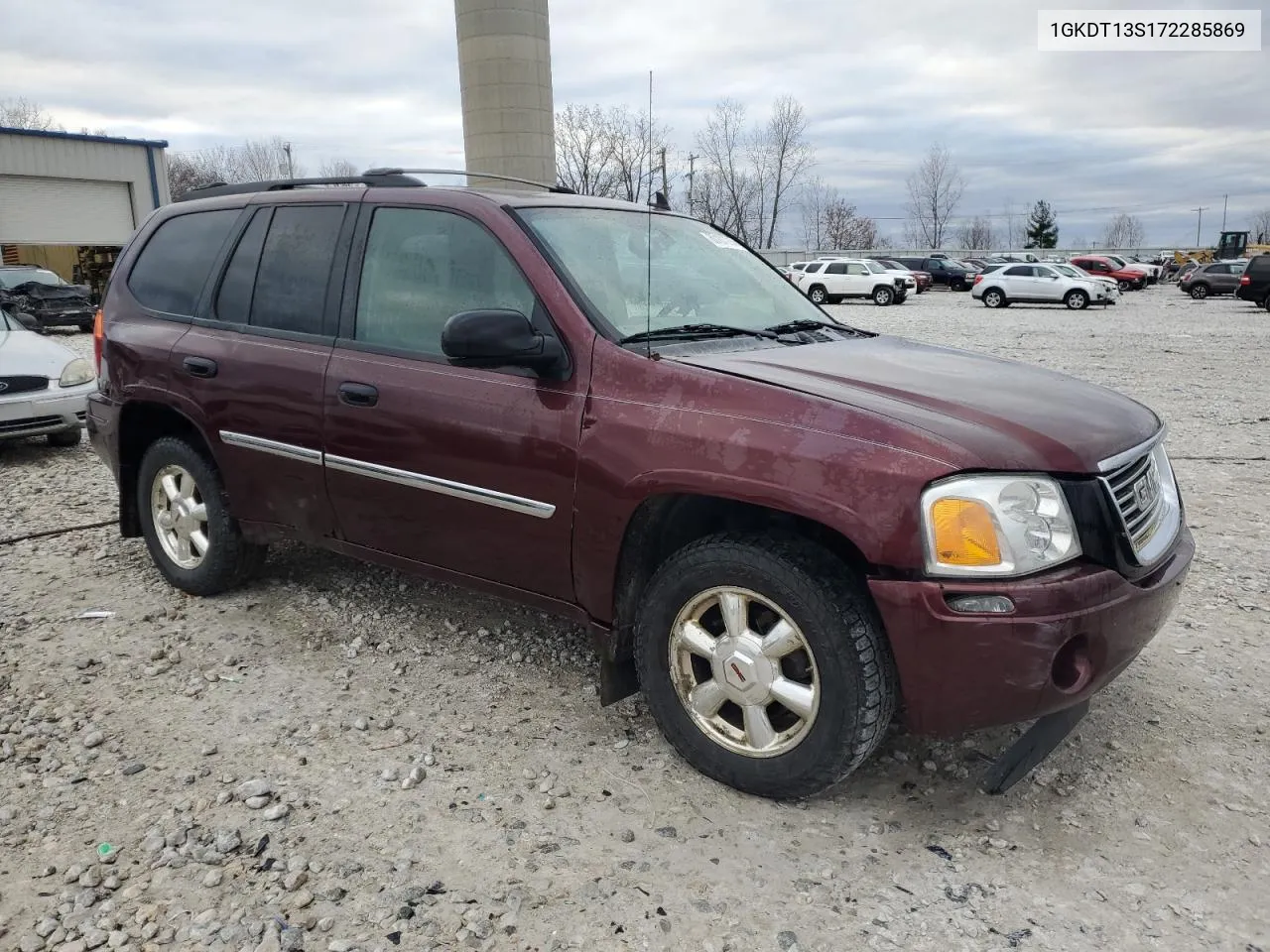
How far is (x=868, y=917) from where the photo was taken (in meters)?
2.45

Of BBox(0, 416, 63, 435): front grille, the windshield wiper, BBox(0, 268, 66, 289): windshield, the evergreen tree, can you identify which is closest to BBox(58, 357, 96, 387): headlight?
BBox(0, 416, 63, 435): front grille

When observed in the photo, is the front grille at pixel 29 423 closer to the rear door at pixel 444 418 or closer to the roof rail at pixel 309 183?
the roof rail at pixel 309 183

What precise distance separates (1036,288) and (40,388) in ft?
99.3

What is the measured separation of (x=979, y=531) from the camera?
2490 millimetres

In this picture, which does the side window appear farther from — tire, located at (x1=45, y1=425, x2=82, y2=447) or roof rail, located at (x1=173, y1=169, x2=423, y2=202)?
tire, located at (x1=45, y1=425, x2=82, y2=447)

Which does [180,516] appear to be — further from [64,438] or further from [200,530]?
[64,438]

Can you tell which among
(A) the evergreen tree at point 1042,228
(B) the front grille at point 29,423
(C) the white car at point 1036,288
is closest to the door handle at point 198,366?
(B) the front grille at point 29,423

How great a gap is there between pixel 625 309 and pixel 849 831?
1785mm

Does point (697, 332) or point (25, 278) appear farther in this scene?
point (25, 278)

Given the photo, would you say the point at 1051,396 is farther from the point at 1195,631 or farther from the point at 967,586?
the point at 1195,631

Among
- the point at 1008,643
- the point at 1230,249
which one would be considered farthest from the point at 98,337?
the point at 1230,249

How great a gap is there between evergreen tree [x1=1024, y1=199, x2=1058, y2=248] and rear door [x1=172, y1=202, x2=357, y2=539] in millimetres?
100305

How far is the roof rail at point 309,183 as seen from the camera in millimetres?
3916

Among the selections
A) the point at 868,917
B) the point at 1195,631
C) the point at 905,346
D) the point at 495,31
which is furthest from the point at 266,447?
the point at 495,31
